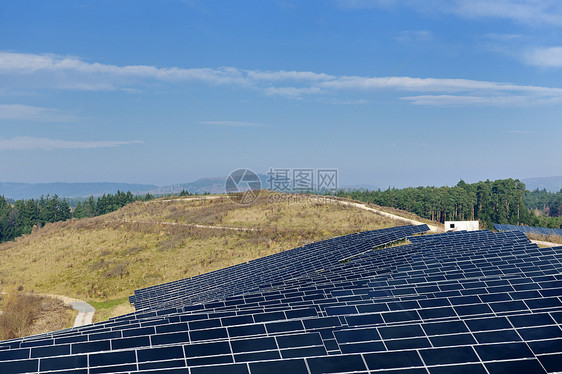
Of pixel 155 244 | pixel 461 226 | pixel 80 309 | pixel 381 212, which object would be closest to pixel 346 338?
pixel 80 309

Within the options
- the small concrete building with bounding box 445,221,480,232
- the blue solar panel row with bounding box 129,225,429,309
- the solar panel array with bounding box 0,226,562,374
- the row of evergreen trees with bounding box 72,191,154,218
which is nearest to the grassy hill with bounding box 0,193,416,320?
the blue solar panel row with bounding box 129,225,429,309

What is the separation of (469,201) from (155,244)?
93543 millimetres

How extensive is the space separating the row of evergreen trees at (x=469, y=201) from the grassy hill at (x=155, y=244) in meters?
45.4

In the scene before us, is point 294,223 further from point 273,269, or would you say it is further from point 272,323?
point 272,323

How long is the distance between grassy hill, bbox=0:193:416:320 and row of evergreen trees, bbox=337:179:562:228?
149 feet

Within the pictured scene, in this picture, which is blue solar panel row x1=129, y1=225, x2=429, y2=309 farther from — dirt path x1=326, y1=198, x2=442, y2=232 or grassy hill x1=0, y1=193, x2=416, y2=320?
dirt path x1=326, y1=198, x2=442, y2=232

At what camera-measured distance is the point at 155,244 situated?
66.3 metres

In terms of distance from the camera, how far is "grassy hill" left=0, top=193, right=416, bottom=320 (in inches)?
2104

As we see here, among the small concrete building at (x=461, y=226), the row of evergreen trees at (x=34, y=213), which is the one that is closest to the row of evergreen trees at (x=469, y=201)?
the small concrete building at (x=461, y=226)

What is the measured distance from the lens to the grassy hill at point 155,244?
175 feet

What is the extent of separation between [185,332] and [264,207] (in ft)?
243

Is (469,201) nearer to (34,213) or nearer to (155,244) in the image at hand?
(155,244)

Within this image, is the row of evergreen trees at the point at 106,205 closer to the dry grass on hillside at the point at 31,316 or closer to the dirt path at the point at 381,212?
the dirt path at the point at 381,212

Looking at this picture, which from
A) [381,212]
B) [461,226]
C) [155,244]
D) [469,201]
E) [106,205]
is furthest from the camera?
[106,205]
